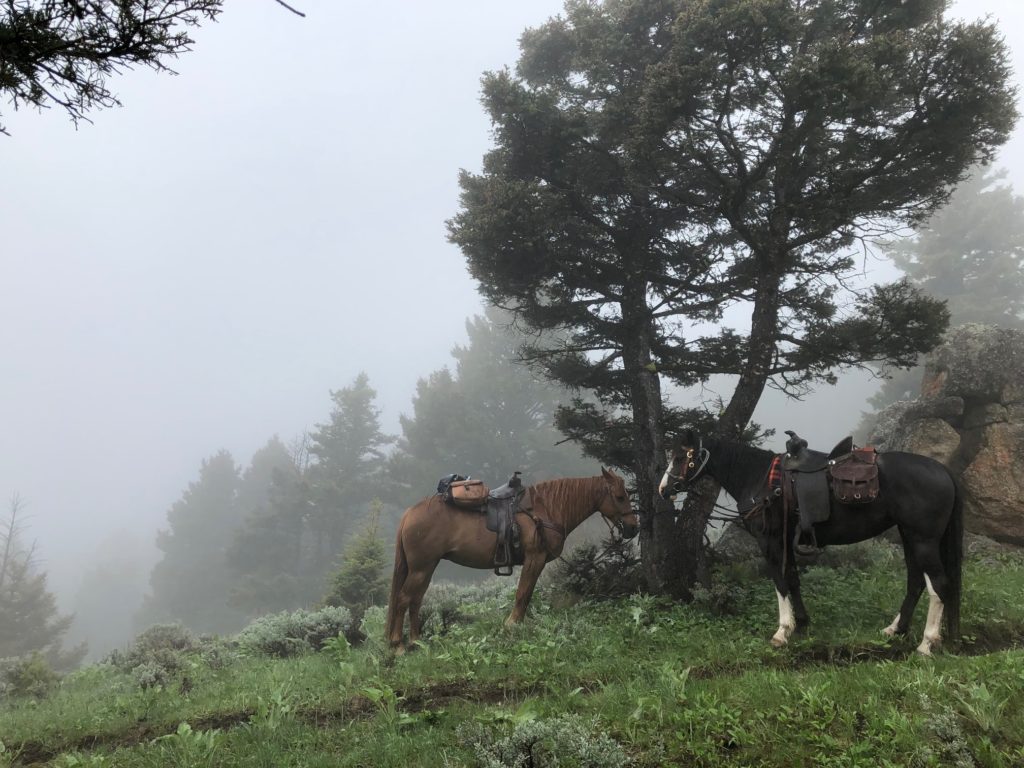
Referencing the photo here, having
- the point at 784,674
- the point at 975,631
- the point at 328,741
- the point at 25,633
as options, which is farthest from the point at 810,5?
the point at 25,633

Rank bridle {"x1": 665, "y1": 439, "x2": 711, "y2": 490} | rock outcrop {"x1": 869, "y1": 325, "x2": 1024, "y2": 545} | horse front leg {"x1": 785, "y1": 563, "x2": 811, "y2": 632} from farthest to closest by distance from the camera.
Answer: rock outcrop {"x1": 869, "y1": 325, "x2": 1024, "y2": 545}, bridle {"x1": 665, "y1": 439, "x2": 711, "y2": 490}, horse front leg {"x1": 785, "y1": 563, "x2": 811, "y2": 632}

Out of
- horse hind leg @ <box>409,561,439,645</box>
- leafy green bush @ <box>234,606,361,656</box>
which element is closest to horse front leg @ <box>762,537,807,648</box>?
horse hind leg @ <box>409,561,439,645</box>

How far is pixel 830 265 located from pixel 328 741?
11.3 m

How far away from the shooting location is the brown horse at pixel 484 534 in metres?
8.75

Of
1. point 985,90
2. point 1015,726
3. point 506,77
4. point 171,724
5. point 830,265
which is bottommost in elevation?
point 171,724

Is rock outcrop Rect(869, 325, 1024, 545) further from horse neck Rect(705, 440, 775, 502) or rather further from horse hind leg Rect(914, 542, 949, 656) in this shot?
horse neck Rect(705, 440, 775, 502)

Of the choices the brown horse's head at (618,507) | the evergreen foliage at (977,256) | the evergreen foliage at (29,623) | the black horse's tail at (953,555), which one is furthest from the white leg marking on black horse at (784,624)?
the evergreen foliage at (29,623)

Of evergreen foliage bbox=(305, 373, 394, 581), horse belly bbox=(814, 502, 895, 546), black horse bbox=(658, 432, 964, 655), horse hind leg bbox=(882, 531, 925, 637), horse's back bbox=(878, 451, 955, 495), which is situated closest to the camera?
black horse bbox=(658, 432, 964, 655)

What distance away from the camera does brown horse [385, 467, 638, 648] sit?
8.75 meters

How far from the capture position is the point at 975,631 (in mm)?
7035

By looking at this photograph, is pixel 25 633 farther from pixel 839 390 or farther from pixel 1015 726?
pixel 839 390

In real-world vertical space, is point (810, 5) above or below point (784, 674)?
above

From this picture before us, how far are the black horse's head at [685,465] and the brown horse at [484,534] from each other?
1107 millimetres

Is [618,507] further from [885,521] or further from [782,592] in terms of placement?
[885,521]
